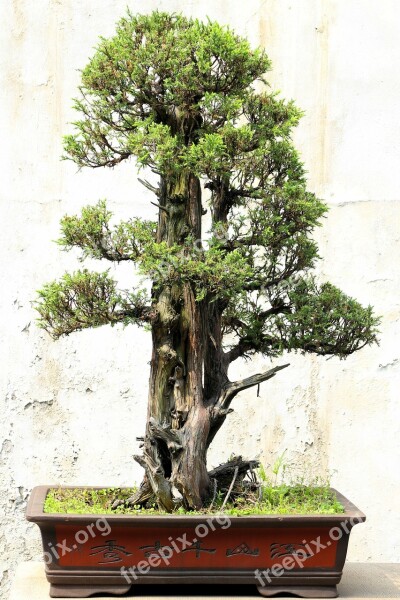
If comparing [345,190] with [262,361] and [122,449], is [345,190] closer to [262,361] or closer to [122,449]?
[262,361]

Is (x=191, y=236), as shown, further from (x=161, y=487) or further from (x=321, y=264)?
(x=321, y=264)

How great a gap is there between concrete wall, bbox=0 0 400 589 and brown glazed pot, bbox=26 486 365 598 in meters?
1.34

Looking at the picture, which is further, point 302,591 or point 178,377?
point 178,377

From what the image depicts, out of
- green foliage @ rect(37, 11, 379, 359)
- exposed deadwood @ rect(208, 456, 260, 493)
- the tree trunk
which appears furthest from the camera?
exposed deadwood @ rect(208, 456, 260, 493)

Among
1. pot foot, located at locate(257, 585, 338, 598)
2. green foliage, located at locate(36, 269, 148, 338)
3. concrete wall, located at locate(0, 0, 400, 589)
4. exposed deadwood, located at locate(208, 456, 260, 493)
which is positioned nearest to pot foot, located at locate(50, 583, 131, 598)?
pot foot, located at locate(257, 585, 338, 598)

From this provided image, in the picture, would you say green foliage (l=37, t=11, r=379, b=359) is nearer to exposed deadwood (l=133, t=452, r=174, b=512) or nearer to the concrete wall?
exposed deadwood (l=133, t=452, r=174, b=512)

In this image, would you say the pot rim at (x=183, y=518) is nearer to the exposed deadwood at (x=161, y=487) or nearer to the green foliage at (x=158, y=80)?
the exposed deadwood at (x=161, y=487)

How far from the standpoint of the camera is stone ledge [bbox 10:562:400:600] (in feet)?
7.57

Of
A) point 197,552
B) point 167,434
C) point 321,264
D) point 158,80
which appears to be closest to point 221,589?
point 197,552

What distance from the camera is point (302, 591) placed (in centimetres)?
232

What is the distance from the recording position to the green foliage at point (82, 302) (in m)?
2.41

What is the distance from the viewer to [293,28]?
3754mm

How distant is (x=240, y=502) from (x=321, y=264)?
4.78 feet

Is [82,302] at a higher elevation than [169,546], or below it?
higher
